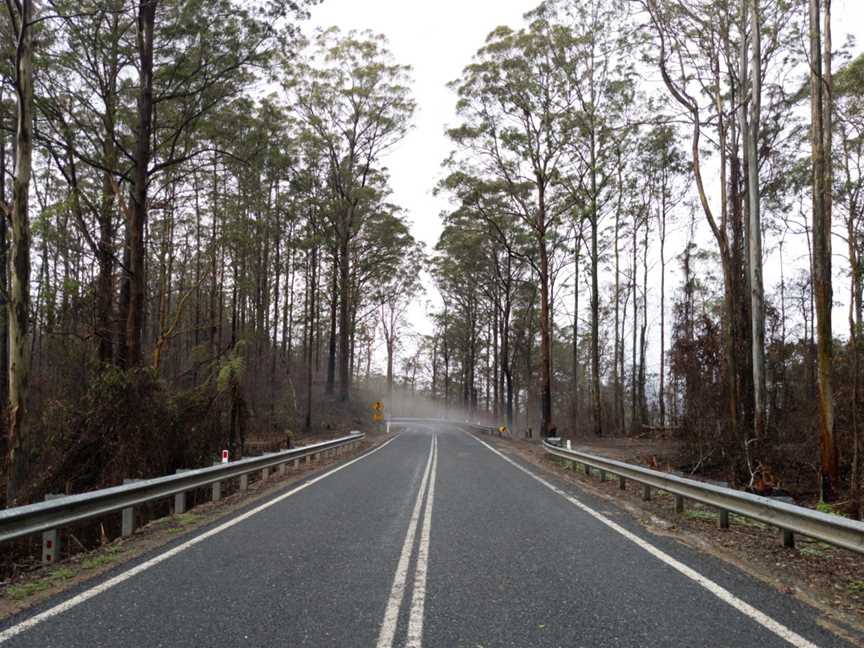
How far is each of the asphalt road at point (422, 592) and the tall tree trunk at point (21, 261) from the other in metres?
4.64

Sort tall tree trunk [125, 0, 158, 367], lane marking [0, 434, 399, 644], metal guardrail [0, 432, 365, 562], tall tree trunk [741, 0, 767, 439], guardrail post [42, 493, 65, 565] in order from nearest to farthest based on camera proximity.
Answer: lane marking [0, 434, 399, 644] < metal guardrail [0, 432, 365, 562] < guardrail post [42, 493, 65, 565] < tall tree trunk [741, 0, 767, 439] < tall tree trunk [125, 0, 158, 367]

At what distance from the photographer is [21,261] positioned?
9.59 m

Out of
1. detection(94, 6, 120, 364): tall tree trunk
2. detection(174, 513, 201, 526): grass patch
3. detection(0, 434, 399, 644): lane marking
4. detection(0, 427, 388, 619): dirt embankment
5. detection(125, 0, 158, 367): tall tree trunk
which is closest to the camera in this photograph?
detection(0, 434, 399, 644): lane marking

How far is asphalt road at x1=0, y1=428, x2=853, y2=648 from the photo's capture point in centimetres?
367

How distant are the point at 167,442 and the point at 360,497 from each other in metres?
4.88

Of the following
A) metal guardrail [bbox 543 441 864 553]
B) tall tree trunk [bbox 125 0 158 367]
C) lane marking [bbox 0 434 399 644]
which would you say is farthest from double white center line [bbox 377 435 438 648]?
tall tree trunk [bbox 125 0 158 367]

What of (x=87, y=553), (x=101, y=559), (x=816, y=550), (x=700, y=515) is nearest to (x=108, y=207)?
(x=87, y=553)

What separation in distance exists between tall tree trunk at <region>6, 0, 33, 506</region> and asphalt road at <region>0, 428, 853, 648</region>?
464cm

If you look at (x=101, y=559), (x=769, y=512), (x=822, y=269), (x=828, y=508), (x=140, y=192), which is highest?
(x=140, y=192)

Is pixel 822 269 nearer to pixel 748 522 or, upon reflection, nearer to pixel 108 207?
pixel 748 522

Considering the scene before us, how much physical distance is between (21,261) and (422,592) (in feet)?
30.8

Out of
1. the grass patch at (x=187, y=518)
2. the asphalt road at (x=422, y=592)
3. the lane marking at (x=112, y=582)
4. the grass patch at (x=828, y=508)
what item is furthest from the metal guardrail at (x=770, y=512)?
the grass patch at (x=187, y=518)

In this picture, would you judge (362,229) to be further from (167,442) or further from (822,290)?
(822,290)

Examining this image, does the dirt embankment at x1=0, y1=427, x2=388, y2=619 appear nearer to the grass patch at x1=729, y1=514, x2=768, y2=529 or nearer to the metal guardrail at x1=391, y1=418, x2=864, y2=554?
the metal guardrail at x1=391, y1=418, x2=864, y2=554
